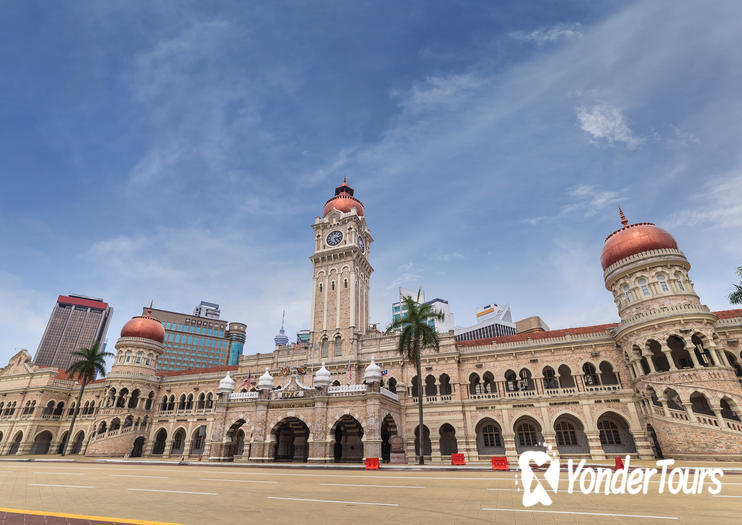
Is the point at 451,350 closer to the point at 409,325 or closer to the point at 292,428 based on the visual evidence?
the point at 409,325

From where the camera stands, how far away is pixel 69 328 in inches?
6757

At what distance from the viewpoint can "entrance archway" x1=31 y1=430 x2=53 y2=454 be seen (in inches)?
1875

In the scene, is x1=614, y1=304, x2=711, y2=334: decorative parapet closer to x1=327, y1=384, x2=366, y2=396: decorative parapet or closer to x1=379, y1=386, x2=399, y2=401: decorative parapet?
x1=379, y1=386, x2=399, y2=401: decorative parapet

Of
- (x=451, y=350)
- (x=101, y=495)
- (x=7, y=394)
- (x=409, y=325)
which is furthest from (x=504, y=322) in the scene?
(x=101, y=495)

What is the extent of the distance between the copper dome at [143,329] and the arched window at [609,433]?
48.1 m

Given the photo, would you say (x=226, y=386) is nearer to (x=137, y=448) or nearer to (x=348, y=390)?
(x=348, y=390)

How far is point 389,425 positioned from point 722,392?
74.8 feet

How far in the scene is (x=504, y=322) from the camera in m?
128

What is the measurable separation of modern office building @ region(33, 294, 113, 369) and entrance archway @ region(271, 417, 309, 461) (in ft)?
572

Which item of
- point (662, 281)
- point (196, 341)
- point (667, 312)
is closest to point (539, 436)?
point (667, 312)

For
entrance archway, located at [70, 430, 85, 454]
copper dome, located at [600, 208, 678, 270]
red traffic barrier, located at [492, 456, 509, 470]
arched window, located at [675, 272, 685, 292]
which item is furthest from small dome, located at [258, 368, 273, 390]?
entrance archway, located at [70, 430, 85, 454]

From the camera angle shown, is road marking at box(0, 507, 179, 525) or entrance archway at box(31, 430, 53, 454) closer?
road marking at box(0, 507, 179, 525)

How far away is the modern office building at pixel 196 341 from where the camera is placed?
473 ft

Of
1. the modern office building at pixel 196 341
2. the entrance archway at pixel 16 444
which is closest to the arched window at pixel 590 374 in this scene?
the entrance archway at pixel 16 444
